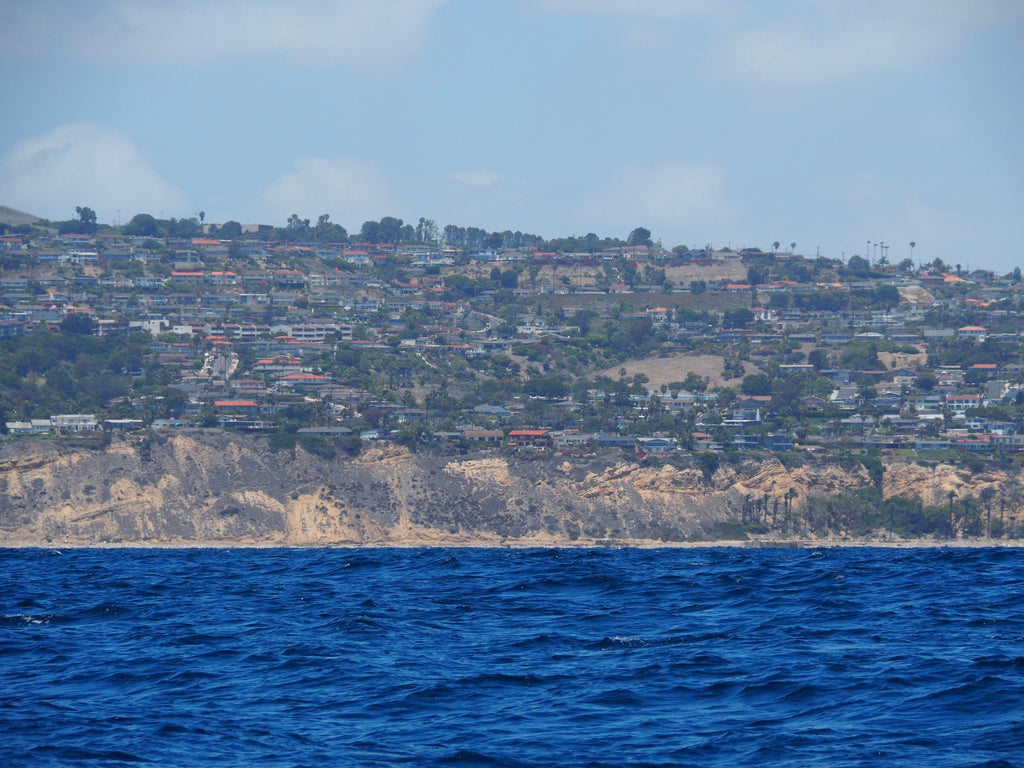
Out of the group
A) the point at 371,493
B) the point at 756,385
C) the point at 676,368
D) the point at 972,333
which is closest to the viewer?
the point at 371,493

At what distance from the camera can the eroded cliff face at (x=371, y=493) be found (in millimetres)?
100375

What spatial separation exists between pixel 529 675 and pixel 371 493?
89705mm

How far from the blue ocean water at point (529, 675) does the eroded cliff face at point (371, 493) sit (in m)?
74.1

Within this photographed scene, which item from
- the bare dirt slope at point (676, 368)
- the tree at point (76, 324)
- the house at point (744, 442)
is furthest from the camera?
the tree at point (76, 324)

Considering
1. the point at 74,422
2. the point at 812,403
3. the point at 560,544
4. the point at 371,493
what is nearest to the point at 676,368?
the point at 812,403

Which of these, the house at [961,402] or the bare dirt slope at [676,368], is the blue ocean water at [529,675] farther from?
the bare dirt slope at [676,368]

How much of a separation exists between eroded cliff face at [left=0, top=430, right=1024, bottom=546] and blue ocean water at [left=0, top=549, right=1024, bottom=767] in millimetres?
74065

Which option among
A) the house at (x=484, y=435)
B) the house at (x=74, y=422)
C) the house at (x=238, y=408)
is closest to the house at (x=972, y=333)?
the house at (x=484, y=435)

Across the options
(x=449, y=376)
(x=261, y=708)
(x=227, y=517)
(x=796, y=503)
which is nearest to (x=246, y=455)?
(x=227, y=517)

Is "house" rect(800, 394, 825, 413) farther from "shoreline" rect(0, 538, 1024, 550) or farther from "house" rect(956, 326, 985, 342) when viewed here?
"house" rect(956, 326, 985, 342)

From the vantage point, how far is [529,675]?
17938 mm

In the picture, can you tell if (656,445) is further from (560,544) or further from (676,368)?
(676,368)

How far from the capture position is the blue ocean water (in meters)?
14.5

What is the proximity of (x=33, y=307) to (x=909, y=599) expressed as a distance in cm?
18914
